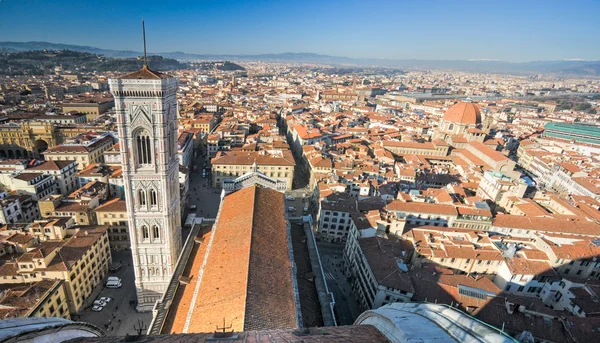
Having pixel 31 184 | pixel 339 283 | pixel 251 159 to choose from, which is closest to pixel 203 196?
pixel 251 159

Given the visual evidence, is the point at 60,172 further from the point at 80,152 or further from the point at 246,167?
the point at 246,167

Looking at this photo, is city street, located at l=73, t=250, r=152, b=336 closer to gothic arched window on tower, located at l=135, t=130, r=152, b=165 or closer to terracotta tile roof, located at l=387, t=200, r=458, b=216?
gothic arched window on tower, located at l=135, t=130, r=152, b=165

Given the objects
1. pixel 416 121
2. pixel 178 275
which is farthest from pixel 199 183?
pixel 416 121

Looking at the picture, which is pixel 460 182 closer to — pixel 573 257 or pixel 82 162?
pixel 573 257

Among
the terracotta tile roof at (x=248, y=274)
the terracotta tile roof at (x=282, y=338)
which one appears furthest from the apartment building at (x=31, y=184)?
the terracotta tile roof at (x=282, y=338)

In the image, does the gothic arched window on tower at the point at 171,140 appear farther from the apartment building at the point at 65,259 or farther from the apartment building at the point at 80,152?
the apartment building at the point at 80,152
